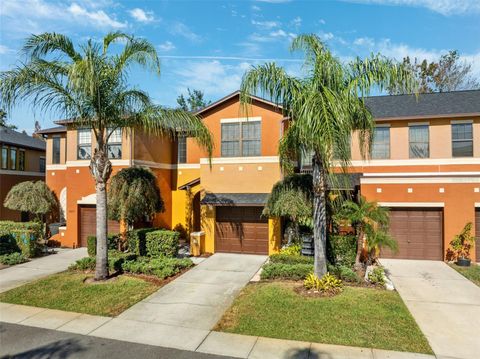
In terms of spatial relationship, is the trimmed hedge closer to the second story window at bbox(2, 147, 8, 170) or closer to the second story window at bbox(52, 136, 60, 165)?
the second story window at bbox(52, 136, 60, 165)

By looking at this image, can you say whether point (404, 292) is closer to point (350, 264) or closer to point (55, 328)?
point (350, 264)

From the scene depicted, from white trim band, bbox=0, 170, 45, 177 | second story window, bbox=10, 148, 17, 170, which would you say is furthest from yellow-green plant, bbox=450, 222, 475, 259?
second story window, bbox=10, 148, 17, 170

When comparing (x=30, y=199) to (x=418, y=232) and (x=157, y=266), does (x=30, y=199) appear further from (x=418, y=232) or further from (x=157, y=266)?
(x=418, y=232)

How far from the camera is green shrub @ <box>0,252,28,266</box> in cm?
1445

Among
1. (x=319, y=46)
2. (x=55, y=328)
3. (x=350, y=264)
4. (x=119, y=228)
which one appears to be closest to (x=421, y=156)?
(x=350, y=264)

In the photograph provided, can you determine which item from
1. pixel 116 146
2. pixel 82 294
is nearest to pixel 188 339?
pixel 82 294

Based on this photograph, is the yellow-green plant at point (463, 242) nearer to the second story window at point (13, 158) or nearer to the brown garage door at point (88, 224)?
the brown garage door at point (88, 224)

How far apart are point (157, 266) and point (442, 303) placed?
9.38 metres

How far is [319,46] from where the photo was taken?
1005 centimetres

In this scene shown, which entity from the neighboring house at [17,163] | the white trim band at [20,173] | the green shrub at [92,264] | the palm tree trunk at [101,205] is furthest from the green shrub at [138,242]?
the white trim band at [20,173]

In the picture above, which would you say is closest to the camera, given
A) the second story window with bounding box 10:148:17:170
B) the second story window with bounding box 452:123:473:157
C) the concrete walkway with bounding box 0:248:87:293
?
the concrete walkway with bounding box 0:248:87:293

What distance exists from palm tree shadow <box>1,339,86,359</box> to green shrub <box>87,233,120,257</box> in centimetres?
819

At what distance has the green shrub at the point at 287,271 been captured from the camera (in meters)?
11.3

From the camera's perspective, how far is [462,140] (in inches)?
684
